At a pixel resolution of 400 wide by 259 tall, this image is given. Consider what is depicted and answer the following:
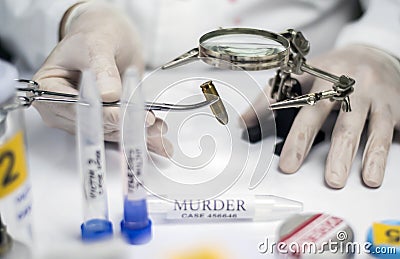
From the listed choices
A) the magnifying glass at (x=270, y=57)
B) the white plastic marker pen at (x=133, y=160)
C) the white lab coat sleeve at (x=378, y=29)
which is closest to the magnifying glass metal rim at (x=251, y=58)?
the magnifying glass at (x=270, y=57)

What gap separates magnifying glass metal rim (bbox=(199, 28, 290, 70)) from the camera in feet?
1.63

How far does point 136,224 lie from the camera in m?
0.45

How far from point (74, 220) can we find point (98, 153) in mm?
91

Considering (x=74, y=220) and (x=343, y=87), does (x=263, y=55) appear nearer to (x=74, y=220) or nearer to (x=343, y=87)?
(x=343, y=87)

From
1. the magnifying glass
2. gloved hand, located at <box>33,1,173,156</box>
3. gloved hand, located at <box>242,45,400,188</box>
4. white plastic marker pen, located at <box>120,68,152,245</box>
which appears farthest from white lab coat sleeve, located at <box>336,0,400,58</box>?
white plastic marker pen, located at <box>120,68,152,245</box>

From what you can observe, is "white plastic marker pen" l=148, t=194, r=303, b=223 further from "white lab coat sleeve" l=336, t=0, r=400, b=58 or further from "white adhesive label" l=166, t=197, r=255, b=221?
"white lab coat sleeve" l=336, t=0, r=400, b=58

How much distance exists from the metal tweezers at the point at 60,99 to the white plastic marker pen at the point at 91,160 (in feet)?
0.24

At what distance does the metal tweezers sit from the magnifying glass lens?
0.04 metres

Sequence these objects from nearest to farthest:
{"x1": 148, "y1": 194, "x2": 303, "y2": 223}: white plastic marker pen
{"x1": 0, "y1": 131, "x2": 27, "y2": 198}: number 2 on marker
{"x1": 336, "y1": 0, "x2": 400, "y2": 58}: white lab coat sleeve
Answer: {"x1": 0, "y1": 131, "x2": 27, "y2": 198}: number 2 on marker < {"x1": 148, "y1": 194, "x2": 303, "y2": 223}: white plastic marker pen < {"x1": 336, "y1": 0, "x2": 400, "y2": 58}: white lab coat sleeve

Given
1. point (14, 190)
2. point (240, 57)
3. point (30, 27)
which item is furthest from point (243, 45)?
point (30, 27)

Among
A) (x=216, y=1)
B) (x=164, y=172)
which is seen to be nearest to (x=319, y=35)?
(x=216, y=1)

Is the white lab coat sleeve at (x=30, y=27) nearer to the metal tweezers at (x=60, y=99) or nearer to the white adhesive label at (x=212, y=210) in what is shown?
the metal tweezers at (x=60, y=99)

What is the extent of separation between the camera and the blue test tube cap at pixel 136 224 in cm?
44

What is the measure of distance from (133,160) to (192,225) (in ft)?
0.29
